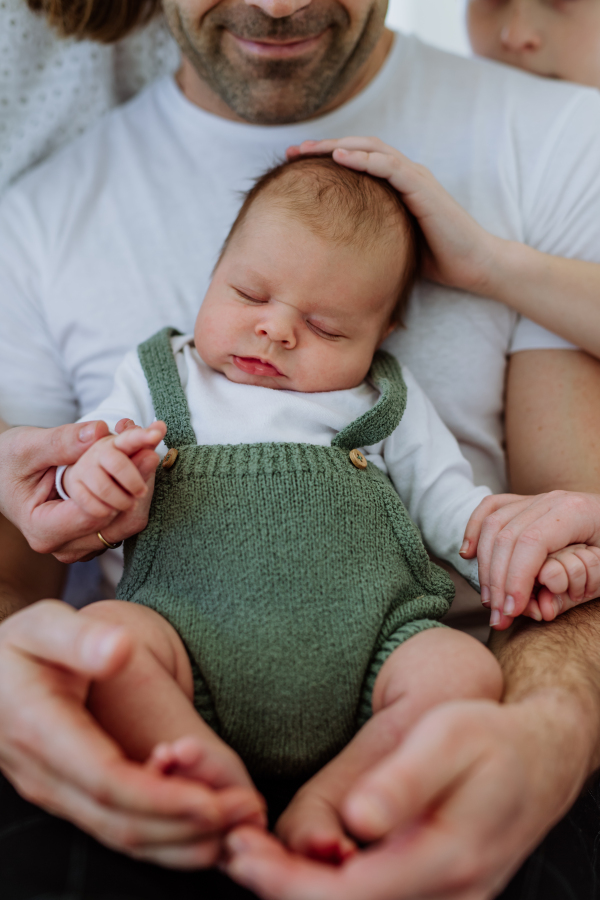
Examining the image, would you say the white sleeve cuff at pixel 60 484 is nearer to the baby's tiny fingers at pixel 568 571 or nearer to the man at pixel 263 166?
the man at pixel 263 166

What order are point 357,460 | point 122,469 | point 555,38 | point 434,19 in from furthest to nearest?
point 434,19 → point 555,38 → point 357,460 → point 122,469

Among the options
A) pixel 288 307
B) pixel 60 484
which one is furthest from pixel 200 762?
pixel 288 307

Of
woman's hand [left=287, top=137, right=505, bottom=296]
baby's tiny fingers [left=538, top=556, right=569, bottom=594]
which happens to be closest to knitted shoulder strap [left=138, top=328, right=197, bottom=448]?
woman's hand [left=287, top=137, right=505, bottom=296]

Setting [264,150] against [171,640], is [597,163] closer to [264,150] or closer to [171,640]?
[264,150]

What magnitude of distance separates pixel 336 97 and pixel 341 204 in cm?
48

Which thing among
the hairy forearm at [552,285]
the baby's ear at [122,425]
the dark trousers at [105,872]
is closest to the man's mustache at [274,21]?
the hairy forearm at [552,285]

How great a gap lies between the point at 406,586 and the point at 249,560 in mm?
251

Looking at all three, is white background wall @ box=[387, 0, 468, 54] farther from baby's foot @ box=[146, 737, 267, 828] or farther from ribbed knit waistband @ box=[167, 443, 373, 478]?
baby's foot @ box=[146, 737, 267, 828]

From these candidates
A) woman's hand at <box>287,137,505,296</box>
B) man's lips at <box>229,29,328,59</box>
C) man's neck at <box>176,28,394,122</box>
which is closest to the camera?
woman's hand at <box>287,137,505,296</box>

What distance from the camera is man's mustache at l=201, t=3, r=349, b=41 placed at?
4.34ft

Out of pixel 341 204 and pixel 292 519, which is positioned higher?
pixel 341 204

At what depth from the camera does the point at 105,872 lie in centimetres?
76

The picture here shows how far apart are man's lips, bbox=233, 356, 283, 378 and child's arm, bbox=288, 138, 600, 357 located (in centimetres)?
40

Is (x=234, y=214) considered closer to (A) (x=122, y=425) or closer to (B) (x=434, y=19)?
(A) (x=122, y=425)
